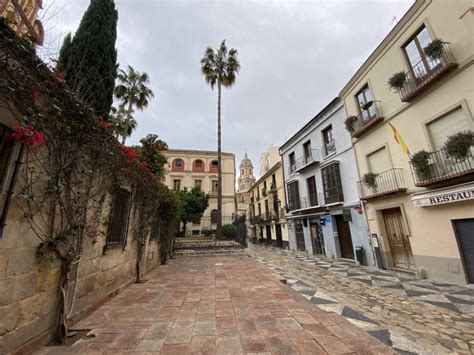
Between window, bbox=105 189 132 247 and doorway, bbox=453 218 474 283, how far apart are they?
851 centimetres

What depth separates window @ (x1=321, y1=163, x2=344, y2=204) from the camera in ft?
32.5

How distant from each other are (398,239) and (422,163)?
312cm

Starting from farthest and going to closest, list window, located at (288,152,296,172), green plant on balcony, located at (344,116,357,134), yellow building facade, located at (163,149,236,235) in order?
yellow building facade, located at (163,149,236,235)
window, located at (288,152,296,172)
green plant on balcony, located at (344,116,357,134)

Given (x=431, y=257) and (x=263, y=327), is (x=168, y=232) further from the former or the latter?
(x=431, y=257)

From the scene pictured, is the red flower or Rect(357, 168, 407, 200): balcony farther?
Rect(357, 168, 407, 200): balcony

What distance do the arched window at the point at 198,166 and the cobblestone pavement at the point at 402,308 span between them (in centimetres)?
2411

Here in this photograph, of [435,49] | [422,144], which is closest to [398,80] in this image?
[435,49]

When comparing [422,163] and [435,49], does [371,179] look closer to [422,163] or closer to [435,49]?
[422,163]

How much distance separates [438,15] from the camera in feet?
18.5

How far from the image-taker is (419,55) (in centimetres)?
634

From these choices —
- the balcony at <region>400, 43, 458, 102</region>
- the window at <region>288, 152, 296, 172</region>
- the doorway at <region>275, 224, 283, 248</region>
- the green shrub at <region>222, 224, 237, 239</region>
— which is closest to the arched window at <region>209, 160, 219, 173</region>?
the green shrub at <region>222, 224, 237, 239</region>

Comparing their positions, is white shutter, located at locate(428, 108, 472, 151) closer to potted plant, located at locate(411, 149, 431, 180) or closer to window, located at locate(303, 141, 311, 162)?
potted plant, located at locate(411, 149, 431, 180)

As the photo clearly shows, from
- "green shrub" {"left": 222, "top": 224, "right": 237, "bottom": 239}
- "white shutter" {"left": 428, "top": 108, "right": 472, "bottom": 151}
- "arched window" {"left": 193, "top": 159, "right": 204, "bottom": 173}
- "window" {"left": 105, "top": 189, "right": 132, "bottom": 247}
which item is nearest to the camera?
"window" {"left": 105, "top": 189, "right": 132, "bottom": 247}

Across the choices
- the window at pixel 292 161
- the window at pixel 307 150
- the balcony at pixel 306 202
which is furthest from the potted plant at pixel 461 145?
the window at pixel 292 161
